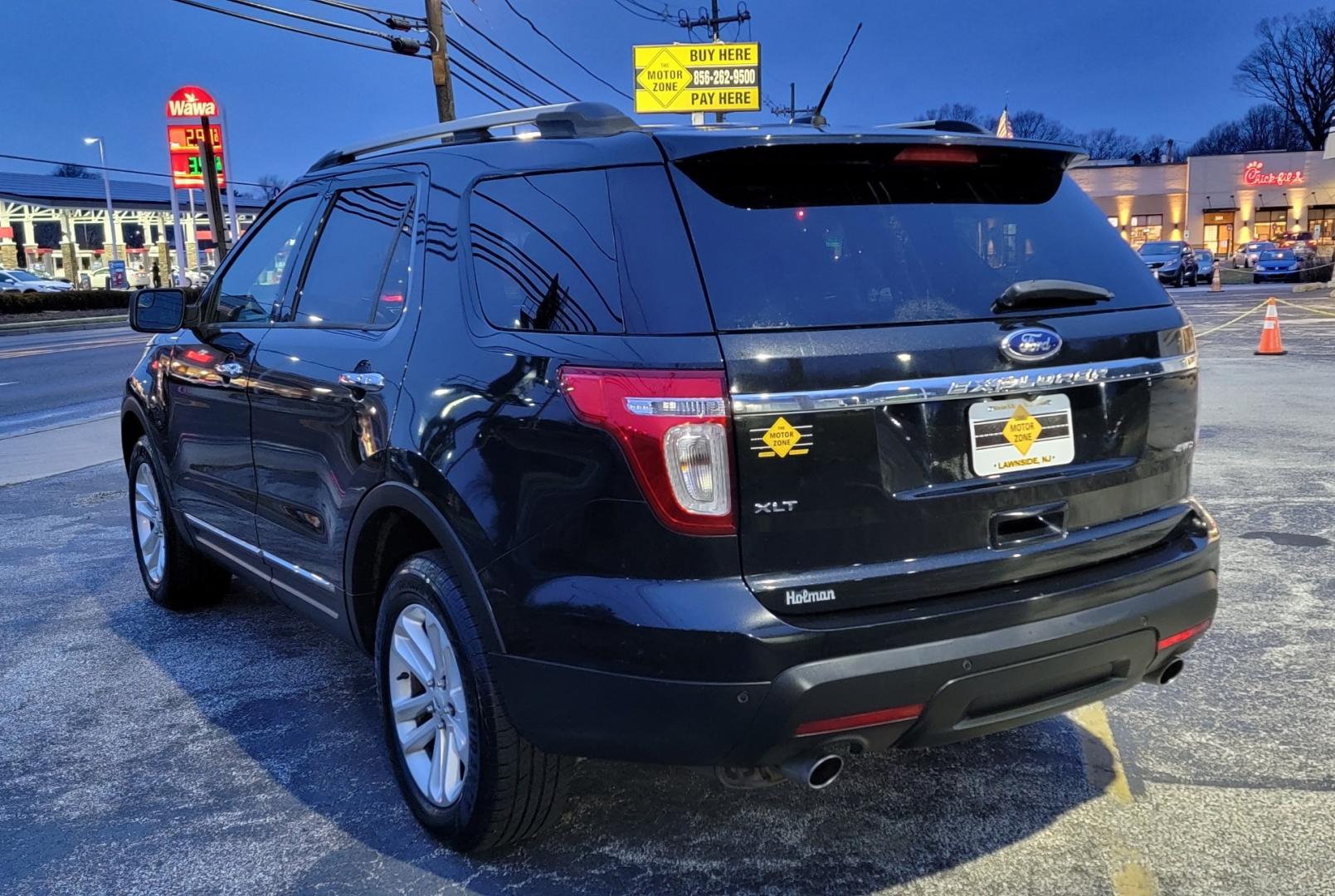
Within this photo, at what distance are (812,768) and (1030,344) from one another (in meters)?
1.11

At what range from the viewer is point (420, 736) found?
313 cm

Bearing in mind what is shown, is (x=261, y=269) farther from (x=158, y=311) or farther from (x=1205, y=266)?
(x=1205, y=266)

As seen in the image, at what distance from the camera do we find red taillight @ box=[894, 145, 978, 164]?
2.79 metres

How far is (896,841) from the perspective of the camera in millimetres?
3023

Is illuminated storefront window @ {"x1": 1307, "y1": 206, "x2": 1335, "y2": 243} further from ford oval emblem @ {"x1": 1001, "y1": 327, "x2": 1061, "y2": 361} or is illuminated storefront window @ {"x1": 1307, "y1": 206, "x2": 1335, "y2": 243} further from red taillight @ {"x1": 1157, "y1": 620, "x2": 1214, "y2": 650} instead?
ford oval emblem @ {"x1": 1001, "y1": 327, "x2": 1061, "y2": 361}

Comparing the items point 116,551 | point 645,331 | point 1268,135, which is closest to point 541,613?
point 645,331

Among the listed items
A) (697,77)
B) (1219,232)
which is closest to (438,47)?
(697,77)

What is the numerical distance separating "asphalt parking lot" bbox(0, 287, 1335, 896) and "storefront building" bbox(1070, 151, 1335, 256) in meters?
66.3

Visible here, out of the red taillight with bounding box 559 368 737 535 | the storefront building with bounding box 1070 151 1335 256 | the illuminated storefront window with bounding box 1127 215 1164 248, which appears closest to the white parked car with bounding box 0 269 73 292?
the red taillight with bounding box 559 368 737 535

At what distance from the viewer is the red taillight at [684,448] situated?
236cm

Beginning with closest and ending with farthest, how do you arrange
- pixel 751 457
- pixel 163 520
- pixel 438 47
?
pixel 751 457, pixel 163 520, pixel 438 47

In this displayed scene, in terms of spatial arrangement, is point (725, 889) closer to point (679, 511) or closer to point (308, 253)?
point (679, 511)

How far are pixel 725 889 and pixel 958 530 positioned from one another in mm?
1101

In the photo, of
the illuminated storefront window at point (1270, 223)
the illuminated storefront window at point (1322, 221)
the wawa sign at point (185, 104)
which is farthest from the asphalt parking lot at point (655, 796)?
the illuminated storefront window at point (1322, 221)
